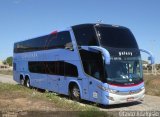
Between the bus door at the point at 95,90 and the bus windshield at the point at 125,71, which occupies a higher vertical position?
the bus windshield at the point at 125,71

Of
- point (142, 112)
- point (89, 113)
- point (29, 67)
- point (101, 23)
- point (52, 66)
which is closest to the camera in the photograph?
point (89, 113)

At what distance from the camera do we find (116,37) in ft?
51.6

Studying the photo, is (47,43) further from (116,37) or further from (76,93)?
(116,37)

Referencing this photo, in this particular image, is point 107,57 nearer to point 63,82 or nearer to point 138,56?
point 138,56

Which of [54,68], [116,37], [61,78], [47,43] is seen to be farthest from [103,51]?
[47,43]

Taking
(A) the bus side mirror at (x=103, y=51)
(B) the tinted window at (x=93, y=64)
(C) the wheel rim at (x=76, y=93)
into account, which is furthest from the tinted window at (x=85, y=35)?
(C) the wheel rim at (x=76, y=93)

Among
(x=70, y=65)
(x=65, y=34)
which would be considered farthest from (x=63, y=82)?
(x=65, y=34)

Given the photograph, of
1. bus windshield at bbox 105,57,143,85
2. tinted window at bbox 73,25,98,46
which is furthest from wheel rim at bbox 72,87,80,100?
bus windshield at bbox 105,57,143,85

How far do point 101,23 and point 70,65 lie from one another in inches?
108

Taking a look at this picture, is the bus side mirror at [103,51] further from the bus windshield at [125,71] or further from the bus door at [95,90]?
the bus door at [95,90]

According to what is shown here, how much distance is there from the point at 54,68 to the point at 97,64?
4.93 metres

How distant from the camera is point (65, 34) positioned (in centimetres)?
1798

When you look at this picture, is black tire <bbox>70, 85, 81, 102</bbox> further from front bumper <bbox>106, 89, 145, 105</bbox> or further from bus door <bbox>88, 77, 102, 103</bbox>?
front bumper <bbox>106, 89, 145, 105</bbox>

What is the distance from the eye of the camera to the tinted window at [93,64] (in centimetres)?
1471
